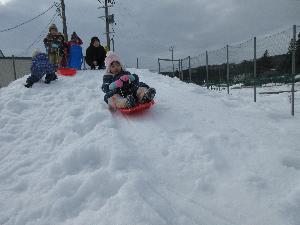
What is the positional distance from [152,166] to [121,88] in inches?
98.8

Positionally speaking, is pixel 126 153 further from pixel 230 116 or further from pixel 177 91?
pixel 177 91

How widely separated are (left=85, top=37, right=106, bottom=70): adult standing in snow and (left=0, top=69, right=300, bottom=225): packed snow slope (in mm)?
5411

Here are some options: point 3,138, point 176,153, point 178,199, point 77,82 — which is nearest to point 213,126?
point 176,153

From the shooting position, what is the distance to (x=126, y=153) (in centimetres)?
394

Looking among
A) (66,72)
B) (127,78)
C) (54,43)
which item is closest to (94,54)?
(54,43)

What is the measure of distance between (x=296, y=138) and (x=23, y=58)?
635 inches

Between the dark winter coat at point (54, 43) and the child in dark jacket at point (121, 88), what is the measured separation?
14.1 ft

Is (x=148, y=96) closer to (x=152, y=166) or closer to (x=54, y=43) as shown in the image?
(x=152, y=166)

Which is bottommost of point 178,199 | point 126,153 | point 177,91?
point 178,199

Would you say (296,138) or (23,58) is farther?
(23,58)

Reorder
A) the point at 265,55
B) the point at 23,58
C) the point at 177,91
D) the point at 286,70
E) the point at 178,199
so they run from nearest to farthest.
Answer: the point at 178,199, the point at 177,91, the point at 265,55, the point at 286,70, the point at 23,58

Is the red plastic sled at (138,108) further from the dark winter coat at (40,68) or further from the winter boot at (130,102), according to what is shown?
the dark winter coat at (40,68)

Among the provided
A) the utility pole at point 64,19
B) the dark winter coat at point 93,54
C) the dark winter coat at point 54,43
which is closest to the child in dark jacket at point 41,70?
the dark winter coat at point 54,43

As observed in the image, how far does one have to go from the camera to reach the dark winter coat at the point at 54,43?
10.2 meters
